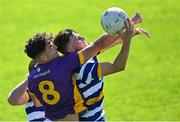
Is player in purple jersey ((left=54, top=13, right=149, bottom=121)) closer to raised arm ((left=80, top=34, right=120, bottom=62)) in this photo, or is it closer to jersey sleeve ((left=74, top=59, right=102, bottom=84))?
→ jersey sleeve ((left=74, top=59, right=102, bottom=84))

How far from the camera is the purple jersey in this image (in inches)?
249

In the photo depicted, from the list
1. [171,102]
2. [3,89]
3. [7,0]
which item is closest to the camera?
[171,102]

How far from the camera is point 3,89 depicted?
1274 centimetres

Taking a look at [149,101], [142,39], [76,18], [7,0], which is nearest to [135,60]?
[142,39]

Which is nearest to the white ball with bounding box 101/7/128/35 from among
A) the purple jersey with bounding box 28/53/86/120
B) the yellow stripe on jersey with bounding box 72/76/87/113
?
the purple jersey with bounding box 28/53/86/120

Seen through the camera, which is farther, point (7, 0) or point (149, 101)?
point (7, 0)

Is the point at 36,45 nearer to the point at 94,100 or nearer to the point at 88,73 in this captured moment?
the point at 88,73

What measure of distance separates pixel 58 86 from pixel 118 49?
8.32m

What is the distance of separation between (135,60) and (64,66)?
777 cm

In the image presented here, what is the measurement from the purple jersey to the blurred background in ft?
14.8

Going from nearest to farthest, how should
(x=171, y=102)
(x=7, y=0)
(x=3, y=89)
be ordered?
(x=171, y=102) < (x=3, y=89) < (x=7, y=0)

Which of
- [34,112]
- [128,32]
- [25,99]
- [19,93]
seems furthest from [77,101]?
[34,112]

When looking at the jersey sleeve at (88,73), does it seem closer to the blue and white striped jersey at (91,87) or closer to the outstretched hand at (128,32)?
the blue and white striped jersey at (91,87)

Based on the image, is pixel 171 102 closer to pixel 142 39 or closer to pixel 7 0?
pixel 142 39
